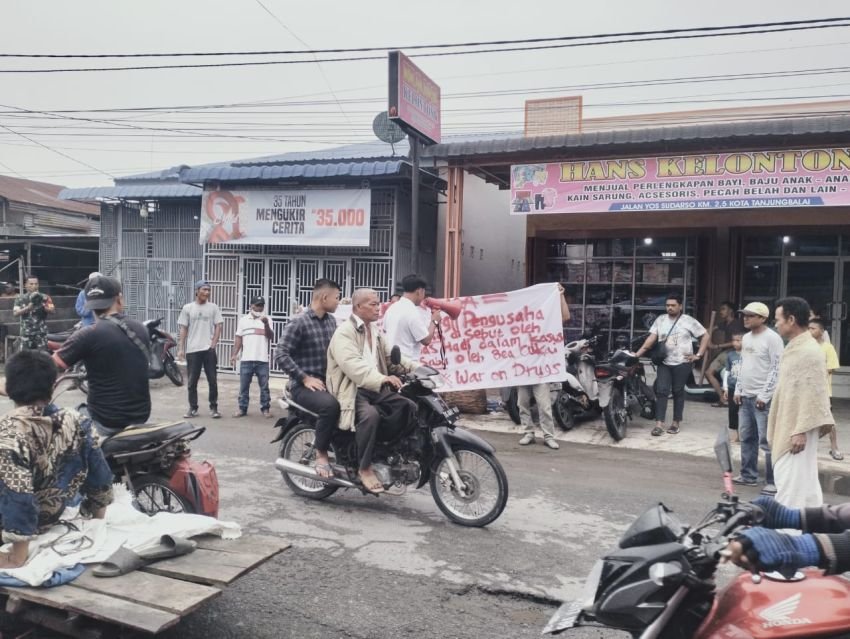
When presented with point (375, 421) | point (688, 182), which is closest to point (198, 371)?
point (375, 421)

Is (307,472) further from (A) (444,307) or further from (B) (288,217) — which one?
(B) (288,217)

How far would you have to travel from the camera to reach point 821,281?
12.5m

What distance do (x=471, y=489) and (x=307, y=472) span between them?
1327mm

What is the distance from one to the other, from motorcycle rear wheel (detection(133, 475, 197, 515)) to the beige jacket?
4.51ft

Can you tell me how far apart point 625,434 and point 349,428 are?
190 inches

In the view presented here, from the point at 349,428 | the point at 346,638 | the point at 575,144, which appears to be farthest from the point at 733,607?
the point at 575,144

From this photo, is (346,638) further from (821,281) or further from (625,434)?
(821,281)

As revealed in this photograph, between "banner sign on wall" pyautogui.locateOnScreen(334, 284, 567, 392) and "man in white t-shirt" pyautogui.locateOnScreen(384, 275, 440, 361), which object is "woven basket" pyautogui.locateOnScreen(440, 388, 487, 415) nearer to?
"banner sign on wall" pyautogui.locateOnScreen(334, 284, 567, 392)

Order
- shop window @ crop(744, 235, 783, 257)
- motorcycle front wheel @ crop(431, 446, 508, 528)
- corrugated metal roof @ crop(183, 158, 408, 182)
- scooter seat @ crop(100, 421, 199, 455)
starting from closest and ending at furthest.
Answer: scooter seat @ crop(100, 421, 199, 455) → motorcycle front wheel @ crop(431, 446, 508, 528) → corrugated metal roof @ crop(183, 158, 408, 182) → shop window @ crop(744, 235, 783, 257)

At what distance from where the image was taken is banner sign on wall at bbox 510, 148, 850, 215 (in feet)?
29.5

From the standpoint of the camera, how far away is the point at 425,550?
4.87 meters

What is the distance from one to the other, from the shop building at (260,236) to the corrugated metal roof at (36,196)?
36.4 ft

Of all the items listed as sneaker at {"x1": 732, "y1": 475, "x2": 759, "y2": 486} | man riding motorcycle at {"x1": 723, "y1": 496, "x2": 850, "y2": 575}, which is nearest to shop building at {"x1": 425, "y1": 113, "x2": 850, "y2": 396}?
sneaker at {"x1": 732, "y1": 475, "x2": 759, "y2": 486}

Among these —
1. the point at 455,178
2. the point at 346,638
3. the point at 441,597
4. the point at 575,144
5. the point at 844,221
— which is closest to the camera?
the point at 346,638
